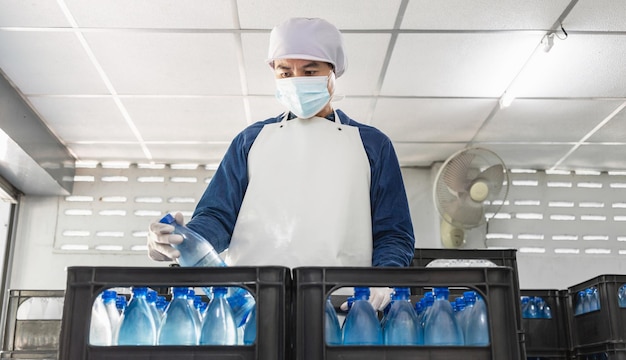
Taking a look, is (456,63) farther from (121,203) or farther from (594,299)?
(121,203)

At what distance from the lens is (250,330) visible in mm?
1208

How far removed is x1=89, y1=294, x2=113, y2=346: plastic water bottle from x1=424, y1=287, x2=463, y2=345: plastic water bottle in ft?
1.80

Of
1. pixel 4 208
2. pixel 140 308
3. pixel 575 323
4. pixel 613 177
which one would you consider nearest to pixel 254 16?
pixel 575 323

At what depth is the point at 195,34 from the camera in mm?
3865

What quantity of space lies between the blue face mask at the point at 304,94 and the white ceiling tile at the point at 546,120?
3.12 meters

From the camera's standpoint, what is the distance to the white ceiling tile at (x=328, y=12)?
3.56 m

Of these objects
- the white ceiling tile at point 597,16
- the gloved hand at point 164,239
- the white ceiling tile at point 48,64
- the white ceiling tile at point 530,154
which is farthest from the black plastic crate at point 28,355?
the white ceiling tile at point 530,154

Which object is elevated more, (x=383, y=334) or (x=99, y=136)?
(x=99, y=136)

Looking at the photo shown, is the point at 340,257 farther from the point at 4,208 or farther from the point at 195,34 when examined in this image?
the point at 4,208

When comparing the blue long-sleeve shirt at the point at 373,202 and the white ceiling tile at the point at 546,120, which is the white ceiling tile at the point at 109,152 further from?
the blue long-sleeve shirt at the point at 373,202

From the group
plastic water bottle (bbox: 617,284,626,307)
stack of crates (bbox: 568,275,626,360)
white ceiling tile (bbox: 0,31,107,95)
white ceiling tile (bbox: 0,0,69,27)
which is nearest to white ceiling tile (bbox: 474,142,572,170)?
stack of crates (bbox: 568,275,626,360)

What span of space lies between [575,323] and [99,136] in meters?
3.61

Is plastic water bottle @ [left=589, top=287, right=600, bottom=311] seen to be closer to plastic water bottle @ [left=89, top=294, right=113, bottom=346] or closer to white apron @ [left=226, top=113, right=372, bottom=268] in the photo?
white apron @ [left=226, top=113, right=372, bottom=268]

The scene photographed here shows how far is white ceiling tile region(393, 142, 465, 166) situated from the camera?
5559 mm
